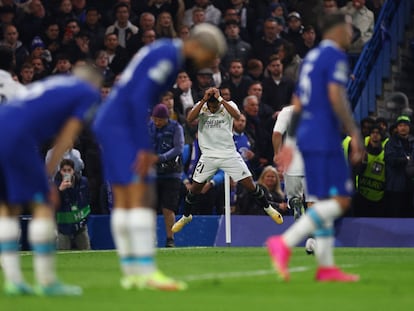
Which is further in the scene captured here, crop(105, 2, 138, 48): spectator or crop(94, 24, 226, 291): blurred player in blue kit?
crop(105, 2, 138, 48): spectator

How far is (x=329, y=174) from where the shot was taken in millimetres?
11820

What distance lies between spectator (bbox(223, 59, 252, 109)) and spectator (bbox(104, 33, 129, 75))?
2.03 m

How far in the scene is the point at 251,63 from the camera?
23.9 m

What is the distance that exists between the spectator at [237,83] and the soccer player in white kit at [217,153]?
303 centimetres

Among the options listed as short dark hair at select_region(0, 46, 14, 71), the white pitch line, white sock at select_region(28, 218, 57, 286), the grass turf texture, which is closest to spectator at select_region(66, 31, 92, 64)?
the grass turf texture

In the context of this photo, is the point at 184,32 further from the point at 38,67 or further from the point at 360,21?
the point at 360,21

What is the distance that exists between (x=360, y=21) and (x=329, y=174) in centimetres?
1410

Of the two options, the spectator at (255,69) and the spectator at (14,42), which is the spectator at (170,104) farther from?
the spectator at (14,42)

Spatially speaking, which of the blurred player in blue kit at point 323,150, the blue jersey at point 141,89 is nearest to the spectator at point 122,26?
the blurred player in blue kit at point 323,150

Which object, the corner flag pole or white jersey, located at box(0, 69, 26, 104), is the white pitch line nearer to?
white jersey, located at box(0, 69, 26, 104)

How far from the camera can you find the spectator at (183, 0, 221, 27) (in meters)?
25.2

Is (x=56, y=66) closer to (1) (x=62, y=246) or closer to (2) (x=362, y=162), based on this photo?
(1) (x=62, y=246)

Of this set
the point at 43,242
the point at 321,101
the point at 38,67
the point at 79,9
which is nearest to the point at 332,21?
the point at 321,101

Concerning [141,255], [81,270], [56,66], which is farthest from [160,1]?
[141,255]
